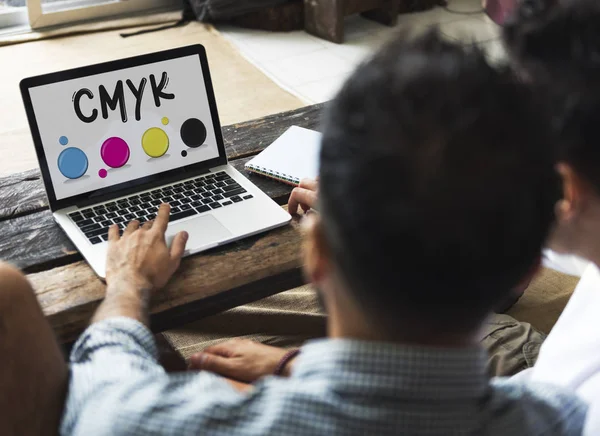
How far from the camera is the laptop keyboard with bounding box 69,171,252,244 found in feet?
3.87

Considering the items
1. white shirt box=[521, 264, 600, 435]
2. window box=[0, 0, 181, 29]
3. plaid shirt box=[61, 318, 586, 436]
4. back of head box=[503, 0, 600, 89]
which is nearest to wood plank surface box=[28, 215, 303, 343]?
plaid shirt box=[61, 318, 586, 436]

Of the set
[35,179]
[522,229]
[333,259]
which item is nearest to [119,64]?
[35,179]

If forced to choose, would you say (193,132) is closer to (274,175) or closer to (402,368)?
(274,175)

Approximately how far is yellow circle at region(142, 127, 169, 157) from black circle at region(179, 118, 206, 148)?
1.3 inches

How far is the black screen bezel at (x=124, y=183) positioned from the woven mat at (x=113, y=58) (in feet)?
4.88

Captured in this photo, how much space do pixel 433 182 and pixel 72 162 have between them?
2.71 feet

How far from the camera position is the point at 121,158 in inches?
49.4

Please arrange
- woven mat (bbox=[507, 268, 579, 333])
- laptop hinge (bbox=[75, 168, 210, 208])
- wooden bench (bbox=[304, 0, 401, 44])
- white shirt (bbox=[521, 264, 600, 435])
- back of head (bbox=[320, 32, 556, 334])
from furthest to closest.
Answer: wooden bench (bbox=[304, 0, 401, 44])
woven mat (bbox=[507, 268, 579, 333])
laptop hinge (bbox=[75, 168, 210, 208])
white shirt (bbox=[521, 264, 600, 435])
back of head (bbox=[320, 32, 556, 334])

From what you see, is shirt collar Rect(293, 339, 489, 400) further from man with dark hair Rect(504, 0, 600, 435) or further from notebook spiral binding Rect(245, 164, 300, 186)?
notebook spiral binding Rect(245, 164, 300, 186)

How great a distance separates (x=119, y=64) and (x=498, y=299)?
32.6 inches

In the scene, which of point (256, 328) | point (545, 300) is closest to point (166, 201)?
point (256, 328)

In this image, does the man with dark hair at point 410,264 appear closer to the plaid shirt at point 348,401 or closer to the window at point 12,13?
the plaid shirt at point 348,401

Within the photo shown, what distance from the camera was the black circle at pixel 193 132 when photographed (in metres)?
1.31

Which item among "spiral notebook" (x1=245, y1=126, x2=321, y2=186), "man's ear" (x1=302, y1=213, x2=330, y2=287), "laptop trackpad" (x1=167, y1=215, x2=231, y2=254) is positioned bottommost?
"laptop trackpad" (x1=167, y1=215, x2=231, y2=254)
